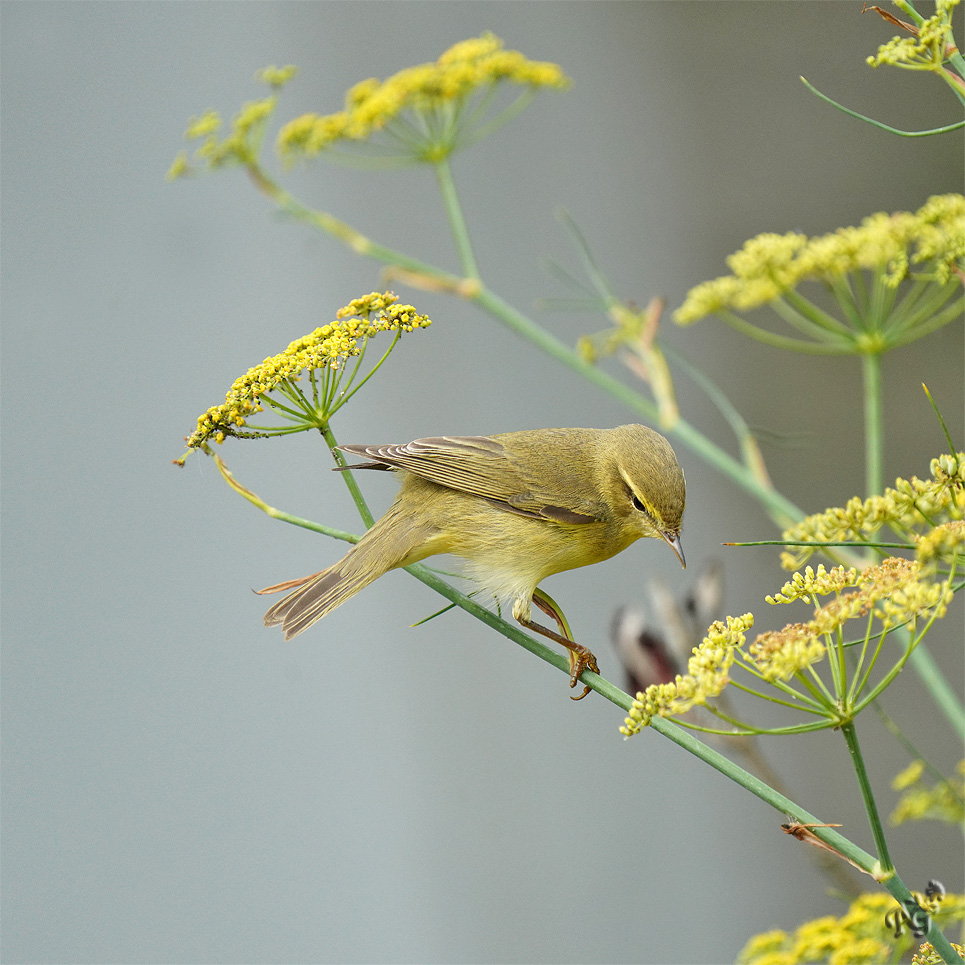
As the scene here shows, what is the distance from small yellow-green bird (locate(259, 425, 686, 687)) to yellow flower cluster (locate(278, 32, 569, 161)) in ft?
2.23

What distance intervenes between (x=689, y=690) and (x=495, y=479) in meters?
0.78

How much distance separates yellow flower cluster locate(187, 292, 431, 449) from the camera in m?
1.00

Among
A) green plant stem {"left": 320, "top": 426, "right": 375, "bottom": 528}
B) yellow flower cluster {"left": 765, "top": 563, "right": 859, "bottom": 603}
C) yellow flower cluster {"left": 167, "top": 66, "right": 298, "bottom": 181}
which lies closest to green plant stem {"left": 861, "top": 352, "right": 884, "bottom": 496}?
yellow flower cluster {"left": 765, "top": 563, "right": 859, "bottom": 603}

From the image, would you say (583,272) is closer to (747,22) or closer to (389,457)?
(747,22)

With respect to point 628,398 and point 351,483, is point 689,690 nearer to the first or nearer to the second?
point 351,483

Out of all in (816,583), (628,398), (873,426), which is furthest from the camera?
(628,398)

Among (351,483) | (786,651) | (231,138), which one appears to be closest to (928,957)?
(786,651)

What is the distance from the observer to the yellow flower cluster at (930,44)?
2.82 feet

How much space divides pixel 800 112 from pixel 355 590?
304 cm

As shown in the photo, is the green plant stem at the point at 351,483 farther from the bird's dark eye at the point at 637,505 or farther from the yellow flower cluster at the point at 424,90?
the yellow flower cluster at the point at 424,90

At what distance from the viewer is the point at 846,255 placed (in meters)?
1.50

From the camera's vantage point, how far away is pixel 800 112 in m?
3.54

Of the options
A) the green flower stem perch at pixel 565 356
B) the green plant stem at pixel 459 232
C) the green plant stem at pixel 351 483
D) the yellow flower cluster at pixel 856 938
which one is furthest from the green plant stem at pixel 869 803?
the green plant stem at pixel 459 232

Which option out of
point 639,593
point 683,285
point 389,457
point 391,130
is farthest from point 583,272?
point 389,457
